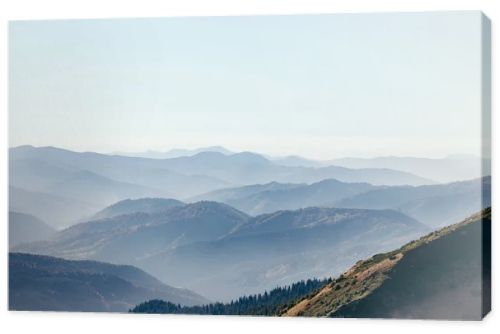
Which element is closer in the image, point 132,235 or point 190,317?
point 190,317

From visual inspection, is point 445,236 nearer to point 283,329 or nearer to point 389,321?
point 389,321

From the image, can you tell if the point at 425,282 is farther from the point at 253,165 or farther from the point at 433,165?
the point at 253,165

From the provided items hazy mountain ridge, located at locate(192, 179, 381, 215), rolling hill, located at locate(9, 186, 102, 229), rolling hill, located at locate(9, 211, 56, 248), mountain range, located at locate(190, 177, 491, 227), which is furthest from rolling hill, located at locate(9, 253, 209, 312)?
hazy mountain ridge, located at locate(192, 179, 381, 215)

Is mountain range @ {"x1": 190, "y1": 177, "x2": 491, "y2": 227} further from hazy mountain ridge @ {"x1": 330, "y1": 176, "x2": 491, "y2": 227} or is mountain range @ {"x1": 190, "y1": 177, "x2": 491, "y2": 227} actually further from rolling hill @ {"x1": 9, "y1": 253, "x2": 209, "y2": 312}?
rolling hill @ {"x1": 9, "y1": 253, "x2": 209, "y2": 312}

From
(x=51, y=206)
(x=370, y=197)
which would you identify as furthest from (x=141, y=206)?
(x=370, y=197)

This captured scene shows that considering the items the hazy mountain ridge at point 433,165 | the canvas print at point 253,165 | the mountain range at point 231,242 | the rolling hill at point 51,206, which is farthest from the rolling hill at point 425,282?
the rolling hill at point 51,206

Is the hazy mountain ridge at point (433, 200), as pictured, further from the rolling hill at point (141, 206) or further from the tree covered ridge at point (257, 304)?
the rolling hill at point (141, 206)
